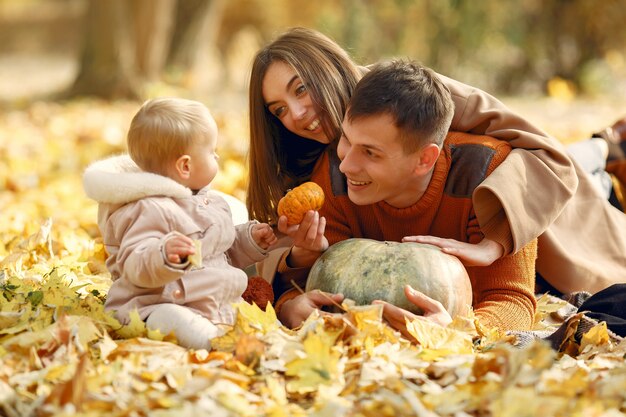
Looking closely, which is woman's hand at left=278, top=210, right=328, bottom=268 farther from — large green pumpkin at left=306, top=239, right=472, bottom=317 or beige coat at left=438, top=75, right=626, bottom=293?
beige coat at left=438, top=75, right=626, bottom=293

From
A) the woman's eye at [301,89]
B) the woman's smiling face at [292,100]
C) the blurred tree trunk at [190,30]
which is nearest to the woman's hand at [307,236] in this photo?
the woman's smiling face at [292,100]

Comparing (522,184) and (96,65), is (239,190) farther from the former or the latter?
(96,65)

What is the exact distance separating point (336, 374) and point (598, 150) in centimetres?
315

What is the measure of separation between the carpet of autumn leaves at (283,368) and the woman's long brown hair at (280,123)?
994 mm

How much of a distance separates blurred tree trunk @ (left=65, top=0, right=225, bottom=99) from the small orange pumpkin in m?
8.96

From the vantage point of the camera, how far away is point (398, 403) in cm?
236

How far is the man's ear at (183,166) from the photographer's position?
305 cm

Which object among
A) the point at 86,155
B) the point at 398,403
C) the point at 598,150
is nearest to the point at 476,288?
the point at 398,403

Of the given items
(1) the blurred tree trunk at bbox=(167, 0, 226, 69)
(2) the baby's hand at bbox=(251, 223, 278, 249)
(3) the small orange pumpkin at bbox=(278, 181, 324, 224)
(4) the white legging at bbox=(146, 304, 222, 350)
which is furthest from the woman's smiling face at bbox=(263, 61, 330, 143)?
(1) the blurred tree trunk at bbox=(167, 0, 226, 69)

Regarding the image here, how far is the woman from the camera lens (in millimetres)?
3510

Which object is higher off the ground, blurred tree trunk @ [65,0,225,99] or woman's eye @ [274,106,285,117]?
woman's eye @ [274,106,285,117]

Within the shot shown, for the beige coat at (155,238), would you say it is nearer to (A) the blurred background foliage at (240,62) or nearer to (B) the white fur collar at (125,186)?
(B) the white fur collar at (125,186)

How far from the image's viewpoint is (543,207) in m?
3.61

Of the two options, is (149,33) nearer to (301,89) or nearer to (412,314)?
(301,89)
